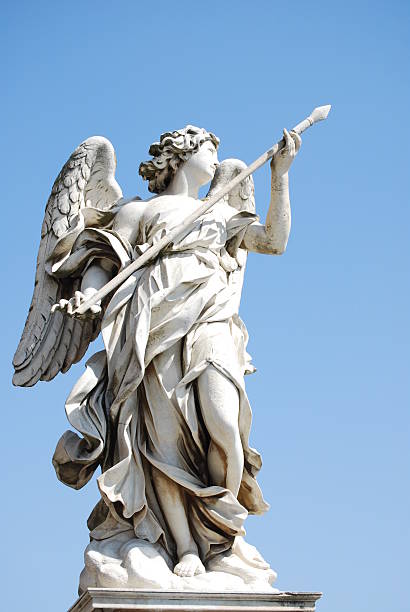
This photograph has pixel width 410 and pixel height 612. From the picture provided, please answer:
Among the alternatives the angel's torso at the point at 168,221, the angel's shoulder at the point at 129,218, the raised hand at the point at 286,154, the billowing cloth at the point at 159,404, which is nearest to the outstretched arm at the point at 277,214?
the raised hand at the point at 286,154

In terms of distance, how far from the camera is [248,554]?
755 cm

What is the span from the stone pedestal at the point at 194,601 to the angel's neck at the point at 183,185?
285 cm

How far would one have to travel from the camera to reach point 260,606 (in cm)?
695

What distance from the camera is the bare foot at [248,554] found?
7489mm

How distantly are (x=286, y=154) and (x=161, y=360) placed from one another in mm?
1615

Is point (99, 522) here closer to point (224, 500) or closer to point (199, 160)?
point (224, 500)

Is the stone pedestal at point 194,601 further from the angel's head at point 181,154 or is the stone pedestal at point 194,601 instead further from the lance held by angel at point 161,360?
the angel's head at point 181,154

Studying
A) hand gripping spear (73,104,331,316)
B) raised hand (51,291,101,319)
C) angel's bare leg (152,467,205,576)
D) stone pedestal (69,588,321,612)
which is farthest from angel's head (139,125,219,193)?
stone pedestal (69,588,321,612)

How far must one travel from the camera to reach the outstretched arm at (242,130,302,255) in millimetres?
8086

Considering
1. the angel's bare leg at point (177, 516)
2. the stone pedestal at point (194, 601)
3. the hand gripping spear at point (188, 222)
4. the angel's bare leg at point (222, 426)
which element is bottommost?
the stone pedestal at point (194, 601)

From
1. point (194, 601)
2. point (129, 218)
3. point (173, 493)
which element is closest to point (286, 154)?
point (129, 218)

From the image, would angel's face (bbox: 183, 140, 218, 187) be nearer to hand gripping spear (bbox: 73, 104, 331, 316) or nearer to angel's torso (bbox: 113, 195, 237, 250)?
angel's torso (bbox: 113, 195, 237, 250)

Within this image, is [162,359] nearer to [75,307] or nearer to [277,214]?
[75,307]

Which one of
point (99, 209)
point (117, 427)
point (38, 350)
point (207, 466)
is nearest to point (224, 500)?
point (207, 466)
